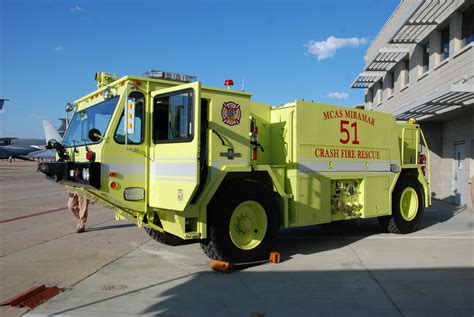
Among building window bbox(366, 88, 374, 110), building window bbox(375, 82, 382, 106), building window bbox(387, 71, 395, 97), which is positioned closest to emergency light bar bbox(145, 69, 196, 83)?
building window bbox(387, 71, 395, 97)

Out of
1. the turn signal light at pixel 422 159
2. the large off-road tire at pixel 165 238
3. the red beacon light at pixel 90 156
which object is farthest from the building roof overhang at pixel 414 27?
the red beacon light at pixel 90 156

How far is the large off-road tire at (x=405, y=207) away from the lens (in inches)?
370

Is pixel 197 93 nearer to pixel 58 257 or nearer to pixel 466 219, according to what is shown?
pixel 58 257

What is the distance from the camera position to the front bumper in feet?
19.3

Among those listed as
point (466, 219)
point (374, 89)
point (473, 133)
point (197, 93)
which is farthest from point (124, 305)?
point (374, 89)

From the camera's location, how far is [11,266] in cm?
682

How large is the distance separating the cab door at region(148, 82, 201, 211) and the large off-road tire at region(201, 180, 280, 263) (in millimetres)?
600

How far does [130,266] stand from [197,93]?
299 centimetres

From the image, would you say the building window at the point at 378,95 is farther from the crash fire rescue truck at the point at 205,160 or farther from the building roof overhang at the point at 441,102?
the crash fire rescue truck at the point at 205,160

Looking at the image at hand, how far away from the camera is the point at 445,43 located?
14867 mm

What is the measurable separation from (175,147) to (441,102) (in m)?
9.18

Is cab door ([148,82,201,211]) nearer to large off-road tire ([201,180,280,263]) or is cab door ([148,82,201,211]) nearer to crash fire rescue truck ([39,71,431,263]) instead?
crash fire rescue truck ([39,71,431,263])

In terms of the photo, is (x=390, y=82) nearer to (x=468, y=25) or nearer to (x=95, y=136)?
(x=468, y=25)

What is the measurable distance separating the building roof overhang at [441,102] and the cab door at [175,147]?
24.4ft
